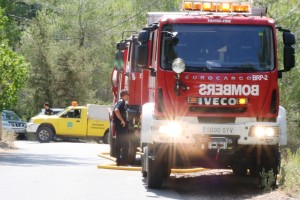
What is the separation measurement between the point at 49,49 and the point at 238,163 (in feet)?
126

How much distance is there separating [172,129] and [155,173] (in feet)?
3.96

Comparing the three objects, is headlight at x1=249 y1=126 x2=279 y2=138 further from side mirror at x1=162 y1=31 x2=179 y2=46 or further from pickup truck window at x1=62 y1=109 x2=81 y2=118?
pickup truck window at x1=62 y1=109 x2=81 y2=118

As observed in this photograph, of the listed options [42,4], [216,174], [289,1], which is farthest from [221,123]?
[42,4]

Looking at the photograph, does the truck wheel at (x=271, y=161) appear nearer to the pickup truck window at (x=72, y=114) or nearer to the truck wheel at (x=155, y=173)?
the truck wheel at (x=155, y=173)

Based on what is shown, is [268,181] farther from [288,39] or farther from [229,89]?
[288,39]

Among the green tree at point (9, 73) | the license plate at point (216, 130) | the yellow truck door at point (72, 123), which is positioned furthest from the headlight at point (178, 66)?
the yellow truck door at point (72, 123)

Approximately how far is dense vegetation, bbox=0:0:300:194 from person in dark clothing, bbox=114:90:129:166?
29.6 ft

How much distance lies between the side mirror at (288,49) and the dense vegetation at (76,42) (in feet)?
43.7

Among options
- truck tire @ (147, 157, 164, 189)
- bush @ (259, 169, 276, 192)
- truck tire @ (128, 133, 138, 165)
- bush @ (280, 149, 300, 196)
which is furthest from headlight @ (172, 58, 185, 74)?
truck tire @ (128, 133, 138, 165)

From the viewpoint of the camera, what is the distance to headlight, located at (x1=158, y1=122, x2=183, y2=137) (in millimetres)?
15367

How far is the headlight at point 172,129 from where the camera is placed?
15367 millimetres

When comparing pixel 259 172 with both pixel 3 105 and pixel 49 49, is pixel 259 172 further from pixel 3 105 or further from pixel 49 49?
pixel 49 49

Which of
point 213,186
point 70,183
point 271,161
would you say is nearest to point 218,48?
point 271,161

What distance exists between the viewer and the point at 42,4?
69875mm
